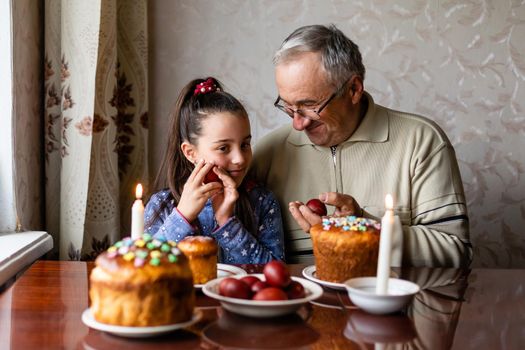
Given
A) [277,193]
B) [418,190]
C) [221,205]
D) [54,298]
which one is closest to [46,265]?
[54,298]

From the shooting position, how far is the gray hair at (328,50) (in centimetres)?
195

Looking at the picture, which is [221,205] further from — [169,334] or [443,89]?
[443,89]

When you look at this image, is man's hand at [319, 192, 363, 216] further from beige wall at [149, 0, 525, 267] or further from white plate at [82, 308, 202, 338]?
beige wall at [149, 0, 525, 267]

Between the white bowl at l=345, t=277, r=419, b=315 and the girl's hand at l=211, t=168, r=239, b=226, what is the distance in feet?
2.28

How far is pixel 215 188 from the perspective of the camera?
174 cm

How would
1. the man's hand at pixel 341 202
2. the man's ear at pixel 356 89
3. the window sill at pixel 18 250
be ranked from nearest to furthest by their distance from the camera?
the window sill at pixel 18 250, the man's hand at pixel 341 202, the man's ear at pixel 356 89

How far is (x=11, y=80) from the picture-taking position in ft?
5.89

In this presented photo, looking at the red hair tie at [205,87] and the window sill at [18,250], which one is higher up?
the red hair tie at [205,87]

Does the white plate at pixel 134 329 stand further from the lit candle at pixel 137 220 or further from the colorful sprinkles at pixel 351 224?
the colorful sprinkles at pixel 351 224

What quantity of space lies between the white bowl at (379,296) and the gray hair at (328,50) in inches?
36.4

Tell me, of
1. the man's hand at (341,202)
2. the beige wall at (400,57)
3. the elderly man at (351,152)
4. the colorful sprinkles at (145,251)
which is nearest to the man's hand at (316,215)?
the man's hand at (341,202)

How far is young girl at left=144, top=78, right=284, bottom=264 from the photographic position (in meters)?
1.75

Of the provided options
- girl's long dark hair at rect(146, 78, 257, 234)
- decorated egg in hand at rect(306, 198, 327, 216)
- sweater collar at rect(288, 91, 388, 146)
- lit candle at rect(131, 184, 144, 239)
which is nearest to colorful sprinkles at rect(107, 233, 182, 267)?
lit candle at rect(131, 184, 144, 239)

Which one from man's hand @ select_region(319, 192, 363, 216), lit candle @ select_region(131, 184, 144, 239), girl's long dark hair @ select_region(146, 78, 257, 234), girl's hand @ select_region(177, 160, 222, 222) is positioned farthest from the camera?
girl's long dark hair @ select_region(146, 78, 257, 234)
